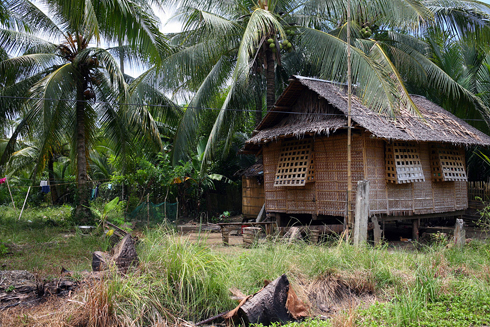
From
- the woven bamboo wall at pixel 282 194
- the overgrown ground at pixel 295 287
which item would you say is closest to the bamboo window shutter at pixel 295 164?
the woven bamboo wall at pixel 282 194

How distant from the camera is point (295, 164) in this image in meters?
10.6

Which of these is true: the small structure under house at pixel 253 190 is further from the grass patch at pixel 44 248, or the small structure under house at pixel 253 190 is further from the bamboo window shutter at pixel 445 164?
the grass patch at pixel 44 248

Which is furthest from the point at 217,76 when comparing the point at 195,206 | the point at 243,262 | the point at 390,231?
the point at 243,262

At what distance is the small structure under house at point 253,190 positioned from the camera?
14.4m

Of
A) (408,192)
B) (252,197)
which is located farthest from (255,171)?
(408,192)

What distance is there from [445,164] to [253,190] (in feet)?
21.8

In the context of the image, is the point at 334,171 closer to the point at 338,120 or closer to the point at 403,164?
the point at 338,120

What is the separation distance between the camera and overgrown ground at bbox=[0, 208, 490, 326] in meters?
4.18

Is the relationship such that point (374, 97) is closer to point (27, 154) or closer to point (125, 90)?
point (125, 90)

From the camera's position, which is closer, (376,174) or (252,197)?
(376,174)

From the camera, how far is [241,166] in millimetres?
17141

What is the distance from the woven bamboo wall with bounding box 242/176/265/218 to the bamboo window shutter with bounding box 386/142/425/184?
5.63 metres

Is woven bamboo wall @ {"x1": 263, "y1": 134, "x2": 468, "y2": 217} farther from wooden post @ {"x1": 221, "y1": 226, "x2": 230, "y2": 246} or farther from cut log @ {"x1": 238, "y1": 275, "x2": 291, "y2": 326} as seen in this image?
cut log @ {"x1": 238, "y1": 275, "x2": 291, "y2": 326}

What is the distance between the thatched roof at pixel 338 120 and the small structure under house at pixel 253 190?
215 centimetres
